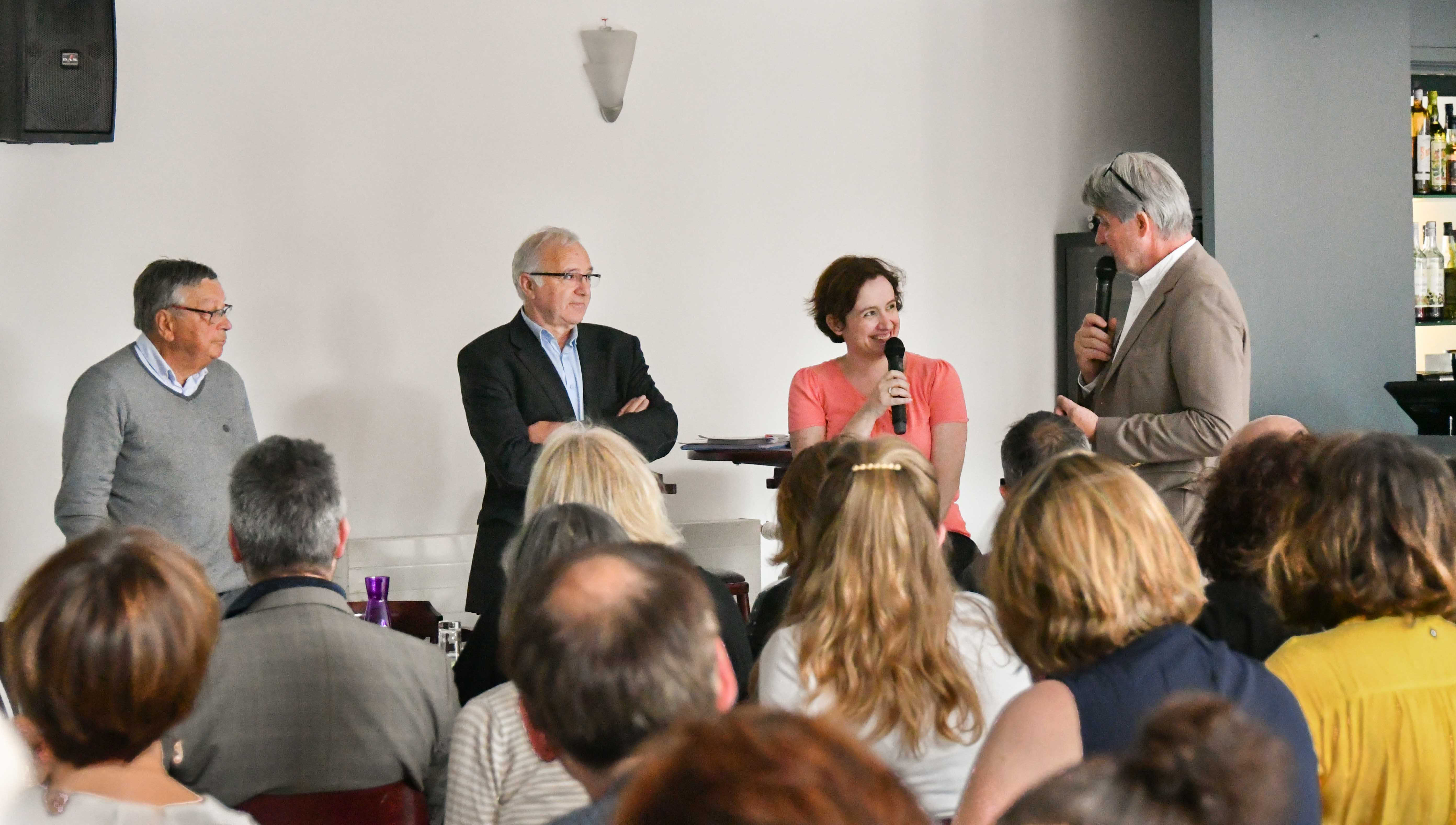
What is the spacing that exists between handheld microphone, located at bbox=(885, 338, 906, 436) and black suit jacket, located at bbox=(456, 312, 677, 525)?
72 cm

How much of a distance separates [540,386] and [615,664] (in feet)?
8.94

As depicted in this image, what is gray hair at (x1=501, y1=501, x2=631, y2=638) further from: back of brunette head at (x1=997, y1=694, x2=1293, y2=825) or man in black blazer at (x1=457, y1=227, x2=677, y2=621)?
man in black blazer at (x1=457, y1=227, x2=677, y2=621)

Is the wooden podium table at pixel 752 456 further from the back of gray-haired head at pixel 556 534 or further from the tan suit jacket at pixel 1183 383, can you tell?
the back of gray-haired head at pixel 556 534

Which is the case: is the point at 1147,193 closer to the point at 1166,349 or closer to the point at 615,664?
the point at 1166,349

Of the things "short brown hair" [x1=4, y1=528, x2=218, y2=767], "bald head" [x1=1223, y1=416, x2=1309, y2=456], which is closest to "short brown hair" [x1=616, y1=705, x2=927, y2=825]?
"short brown hair" [x1=4, y1=528, x2=218, y2=767]

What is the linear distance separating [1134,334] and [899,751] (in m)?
1.66

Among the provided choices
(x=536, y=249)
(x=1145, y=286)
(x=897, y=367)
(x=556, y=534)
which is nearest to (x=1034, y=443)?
(x=1145, y=286)

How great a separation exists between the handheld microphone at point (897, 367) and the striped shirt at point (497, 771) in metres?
1.89

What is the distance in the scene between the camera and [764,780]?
2.08 ft

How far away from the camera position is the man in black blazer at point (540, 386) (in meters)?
3.68

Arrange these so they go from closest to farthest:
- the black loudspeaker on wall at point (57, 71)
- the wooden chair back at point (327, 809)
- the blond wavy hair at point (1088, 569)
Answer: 1. the blond wavy hair at point (1088, 569)
2. the wooden chair back at point (327, 809)
3. the black loudspeaker on wall at point (57, 71)

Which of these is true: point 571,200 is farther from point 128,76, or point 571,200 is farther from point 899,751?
point 899,751

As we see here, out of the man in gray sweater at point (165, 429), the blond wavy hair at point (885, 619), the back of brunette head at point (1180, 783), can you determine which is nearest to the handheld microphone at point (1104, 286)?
the blond wavy hair at point (885, 619)

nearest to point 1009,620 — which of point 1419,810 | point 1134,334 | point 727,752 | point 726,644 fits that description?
point 1419,810
